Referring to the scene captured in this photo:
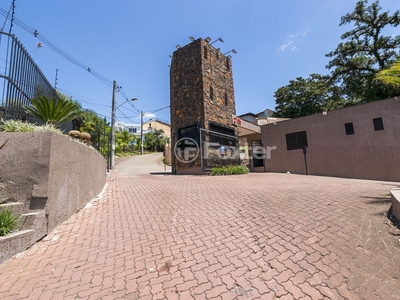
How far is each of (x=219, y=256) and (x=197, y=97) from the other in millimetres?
11382

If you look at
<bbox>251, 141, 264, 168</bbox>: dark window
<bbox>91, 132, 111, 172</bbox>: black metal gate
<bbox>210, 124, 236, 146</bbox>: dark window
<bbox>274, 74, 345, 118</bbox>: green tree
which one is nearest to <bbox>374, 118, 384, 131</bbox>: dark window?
<bbox>251, 141, 264, 168</bbox>: dark window

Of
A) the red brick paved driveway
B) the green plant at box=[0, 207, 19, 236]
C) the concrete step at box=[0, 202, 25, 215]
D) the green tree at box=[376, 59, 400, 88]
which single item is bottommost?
the red brick paved driveway

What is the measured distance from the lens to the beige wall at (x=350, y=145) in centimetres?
1106

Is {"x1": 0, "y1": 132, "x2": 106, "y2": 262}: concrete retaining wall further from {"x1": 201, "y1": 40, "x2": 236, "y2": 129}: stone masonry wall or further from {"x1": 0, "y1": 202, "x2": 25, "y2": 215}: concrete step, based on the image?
{"x1": 201, "y1": 40, "x2": 236, "y2": 129}: stone masonry wall

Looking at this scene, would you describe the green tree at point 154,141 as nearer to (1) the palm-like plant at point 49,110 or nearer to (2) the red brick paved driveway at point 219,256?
(1) the palm-like plant at point 49,110

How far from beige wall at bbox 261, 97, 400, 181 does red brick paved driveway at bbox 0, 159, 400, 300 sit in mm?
9231

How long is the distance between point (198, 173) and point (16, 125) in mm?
9609

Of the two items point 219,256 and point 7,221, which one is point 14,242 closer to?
point 7,221

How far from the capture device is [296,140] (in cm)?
1459

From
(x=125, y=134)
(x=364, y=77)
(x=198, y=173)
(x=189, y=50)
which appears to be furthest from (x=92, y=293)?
(x=125, y=134)

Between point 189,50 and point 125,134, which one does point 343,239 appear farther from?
point 125,134

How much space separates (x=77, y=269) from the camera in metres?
2.60

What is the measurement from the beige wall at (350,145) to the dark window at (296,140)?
0.24m

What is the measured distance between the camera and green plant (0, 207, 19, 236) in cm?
284
